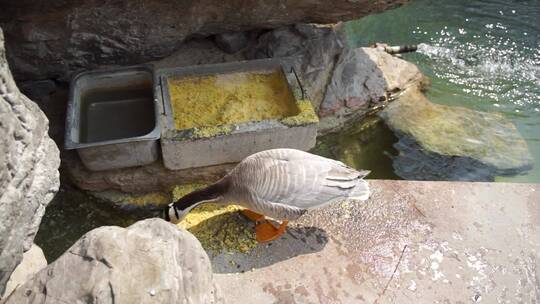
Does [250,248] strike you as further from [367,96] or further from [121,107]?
[367,96]

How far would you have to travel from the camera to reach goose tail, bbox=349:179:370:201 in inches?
137

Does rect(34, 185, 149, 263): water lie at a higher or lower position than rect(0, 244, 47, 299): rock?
lower

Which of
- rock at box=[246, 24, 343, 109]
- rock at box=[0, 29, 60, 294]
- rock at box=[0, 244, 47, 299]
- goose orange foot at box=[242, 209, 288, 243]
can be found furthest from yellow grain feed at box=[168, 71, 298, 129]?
rock at box=[0, 29, 60, 294]

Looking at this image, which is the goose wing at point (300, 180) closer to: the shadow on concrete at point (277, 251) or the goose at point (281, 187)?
the goose at point (281, 187)

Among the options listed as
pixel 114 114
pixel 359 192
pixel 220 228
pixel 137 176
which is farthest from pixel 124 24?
pixel 359 192

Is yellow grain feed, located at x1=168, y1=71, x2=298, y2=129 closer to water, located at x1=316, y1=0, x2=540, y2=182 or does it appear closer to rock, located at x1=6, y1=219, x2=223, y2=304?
water, located at x1=316, y1=0, x2=540, y2=182

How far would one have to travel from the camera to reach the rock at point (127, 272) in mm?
1987

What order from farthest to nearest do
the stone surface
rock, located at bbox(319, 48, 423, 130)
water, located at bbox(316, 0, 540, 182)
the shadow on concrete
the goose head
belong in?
water, located at bbox(316, 0, 540, 182)
rock, located at bbox(319, 48, 423, 130)
the stone surface
the goose head
the shadow on concrete

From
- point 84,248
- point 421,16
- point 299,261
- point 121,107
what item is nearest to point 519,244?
point 299,261

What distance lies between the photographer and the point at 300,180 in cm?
335

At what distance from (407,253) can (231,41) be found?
274 cm

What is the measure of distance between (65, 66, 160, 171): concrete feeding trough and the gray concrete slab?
4.14ft

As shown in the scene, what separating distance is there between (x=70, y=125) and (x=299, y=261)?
7.25 ft

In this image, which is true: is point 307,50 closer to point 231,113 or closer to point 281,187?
point 231,113
